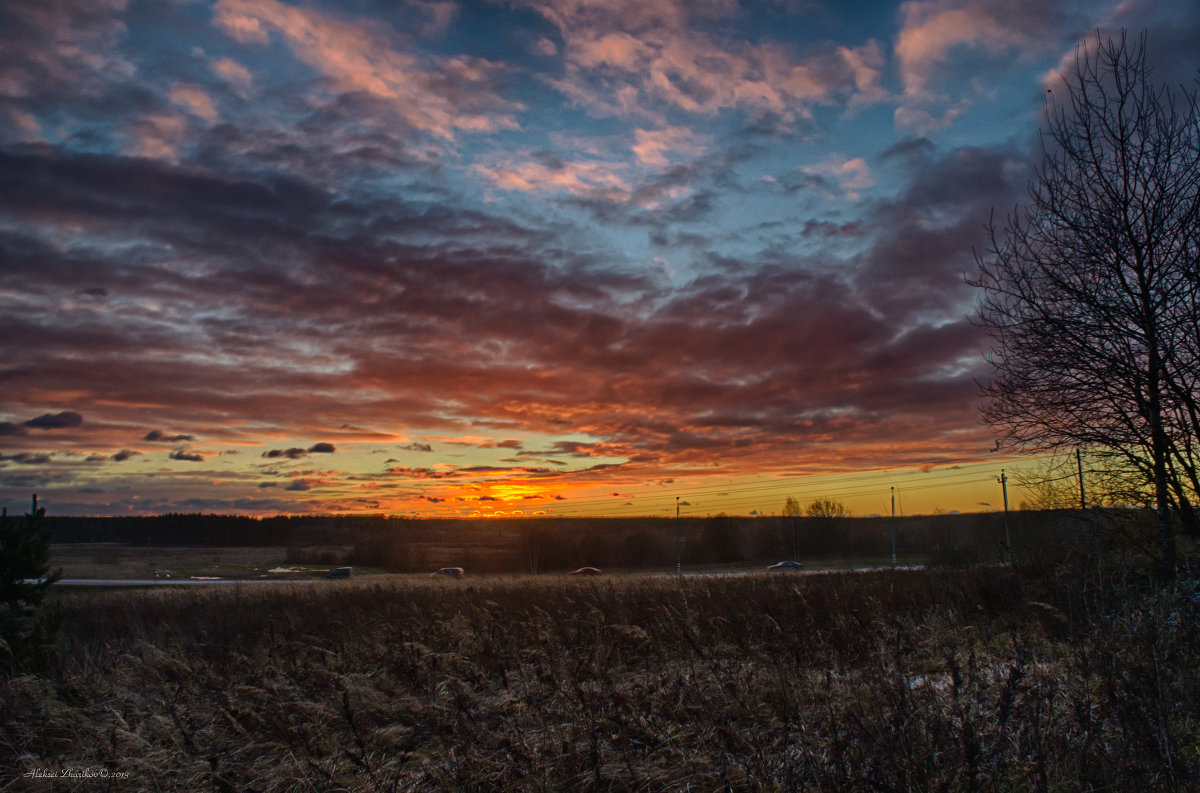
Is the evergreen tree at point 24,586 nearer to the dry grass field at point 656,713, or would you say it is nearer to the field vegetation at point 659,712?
the field vegetation at point 659,712

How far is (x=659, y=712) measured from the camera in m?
7.41

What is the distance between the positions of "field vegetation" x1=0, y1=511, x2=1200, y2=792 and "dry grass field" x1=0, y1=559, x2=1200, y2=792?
0.04 meters

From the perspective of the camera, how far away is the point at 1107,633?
818 centimetres

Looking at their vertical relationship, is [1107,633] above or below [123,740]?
above

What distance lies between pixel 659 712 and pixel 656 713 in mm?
200

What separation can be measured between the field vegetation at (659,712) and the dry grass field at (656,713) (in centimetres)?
4

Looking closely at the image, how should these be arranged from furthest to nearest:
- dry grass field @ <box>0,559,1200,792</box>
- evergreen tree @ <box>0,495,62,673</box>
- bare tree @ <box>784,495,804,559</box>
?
bare tree @ <box>784,495,804,559</box>
evergreen tree @ <box>0,495,62,673</box>
dry grass field @ <box>0,559,1200,792</box>

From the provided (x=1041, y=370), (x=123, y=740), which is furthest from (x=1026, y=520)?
(x=123, y=740)

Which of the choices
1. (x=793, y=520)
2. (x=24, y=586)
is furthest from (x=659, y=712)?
(x=793, y=520)

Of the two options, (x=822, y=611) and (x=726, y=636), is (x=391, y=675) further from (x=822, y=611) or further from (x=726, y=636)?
(x=822, y=611)

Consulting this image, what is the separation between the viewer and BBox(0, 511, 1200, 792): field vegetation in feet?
16.6

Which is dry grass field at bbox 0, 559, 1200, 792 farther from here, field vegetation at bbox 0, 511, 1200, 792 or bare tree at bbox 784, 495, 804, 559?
bare tree at bbox 784, 495, 804, 559

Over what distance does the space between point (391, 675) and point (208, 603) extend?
33.3 m

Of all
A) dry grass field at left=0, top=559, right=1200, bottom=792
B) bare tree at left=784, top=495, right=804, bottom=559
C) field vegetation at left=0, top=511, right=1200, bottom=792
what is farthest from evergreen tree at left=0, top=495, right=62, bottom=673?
bare tree at left=784, top=495, right=804, bottom=559
